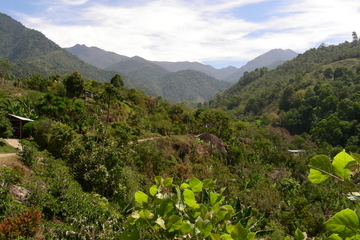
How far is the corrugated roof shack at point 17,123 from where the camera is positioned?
1652cm

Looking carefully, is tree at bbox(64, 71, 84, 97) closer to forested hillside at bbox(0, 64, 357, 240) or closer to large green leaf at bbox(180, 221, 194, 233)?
forested hillside at bbox(0, 64, 357, 240)

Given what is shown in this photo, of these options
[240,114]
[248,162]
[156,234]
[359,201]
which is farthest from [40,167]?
[240,114]

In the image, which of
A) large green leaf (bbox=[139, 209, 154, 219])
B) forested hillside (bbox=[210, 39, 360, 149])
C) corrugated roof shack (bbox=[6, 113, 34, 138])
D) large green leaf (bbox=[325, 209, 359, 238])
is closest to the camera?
large green leaf (bbox=[325, 209, 359, 238])

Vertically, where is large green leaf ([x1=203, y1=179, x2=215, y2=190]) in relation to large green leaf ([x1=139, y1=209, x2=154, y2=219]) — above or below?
above

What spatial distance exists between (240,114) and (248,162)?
5339 cm

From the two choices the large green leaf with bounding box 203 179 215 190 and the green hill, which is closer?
the large green leaf with bounding box 203 179 215 190

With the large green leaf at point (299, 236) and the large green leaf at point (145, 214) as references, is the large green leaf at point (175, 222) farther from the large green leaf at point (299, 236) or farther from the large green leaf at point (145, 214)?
the large green leaf at point (299, 236)

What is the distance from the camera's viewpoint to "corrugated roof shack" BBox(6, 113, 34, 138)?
16516 millimetres

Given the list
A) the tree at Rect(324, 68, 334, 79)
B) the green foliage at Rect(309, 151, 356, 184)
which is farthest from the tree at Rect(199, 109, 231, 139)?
the tree at Rect(324, 68, 334, 79)

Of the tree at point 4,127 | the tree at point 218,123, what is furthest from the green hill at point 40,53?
the tree at point 4,127

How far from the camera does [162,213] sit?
105cm

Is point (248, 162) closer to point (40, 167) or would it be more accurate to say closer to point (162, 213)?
point (40, 167)

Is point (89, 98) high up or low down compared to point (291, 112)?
up

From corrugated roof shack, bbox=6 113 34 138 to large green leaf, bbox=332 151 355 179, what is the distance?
750 inches
